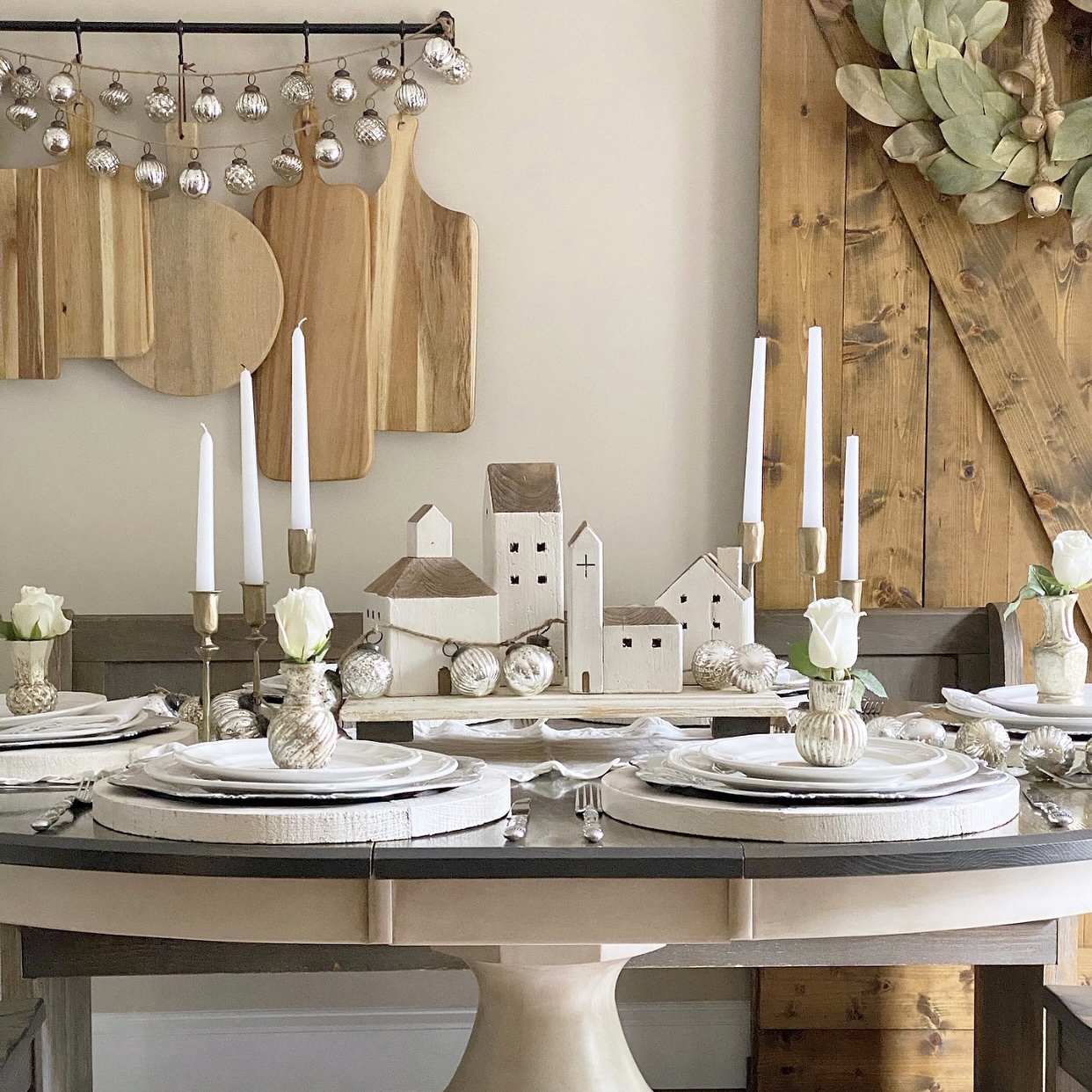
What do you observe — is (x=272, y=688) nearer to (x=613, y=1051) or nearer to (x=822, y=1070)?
(x=613, y=1051)

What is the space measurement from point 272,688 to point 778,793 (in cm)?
89

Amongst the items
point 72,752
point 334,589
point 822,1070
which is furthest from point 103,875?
point 822,1070

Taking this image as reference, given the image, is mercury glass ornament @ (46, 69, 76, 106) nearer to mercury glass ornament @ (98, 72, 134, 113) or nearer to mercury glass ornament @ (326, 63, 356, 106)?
mercury glass ornament @ (98, 72, 134, 113)

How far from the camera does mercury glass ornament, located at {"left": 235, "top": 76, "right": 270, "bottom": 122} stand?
7.34ft

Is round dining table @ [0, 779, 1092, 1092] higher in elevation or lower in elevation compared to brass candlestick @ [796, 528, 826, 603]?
lower

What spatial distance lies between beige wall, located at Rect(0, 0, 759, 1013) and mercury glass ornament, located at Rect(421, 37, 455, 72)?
88 millimetres

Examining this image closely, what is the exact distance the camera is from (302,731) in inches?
43.1

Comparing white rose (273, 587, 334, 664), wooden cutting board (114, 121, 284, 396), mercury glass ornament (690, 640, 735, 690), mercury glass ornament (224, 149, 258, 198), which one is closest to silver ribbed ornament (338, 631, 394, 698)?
white rose (273, 587, 334, 664)

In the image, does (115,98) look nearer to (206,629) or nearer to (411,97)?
(411,97)

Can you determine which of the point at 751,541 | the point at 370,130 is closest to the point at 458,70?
the point at 370,130

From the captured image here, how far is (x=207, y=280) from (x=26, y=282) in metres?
0.33

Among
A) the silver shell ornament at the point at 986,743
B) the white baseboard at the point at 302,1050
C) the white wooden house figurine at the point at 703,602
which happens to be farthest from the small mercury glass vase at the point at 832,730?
the white baseboard at the point at 302,1050

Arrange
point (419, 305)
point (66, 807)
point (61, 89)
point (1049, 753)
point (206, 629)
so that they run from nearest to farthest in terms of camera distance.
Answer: point (66, 807), point (1049, 753), point (206, 629), point (61, 89), point (419, 305)

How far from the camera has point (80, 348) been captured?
2287 millimetres
